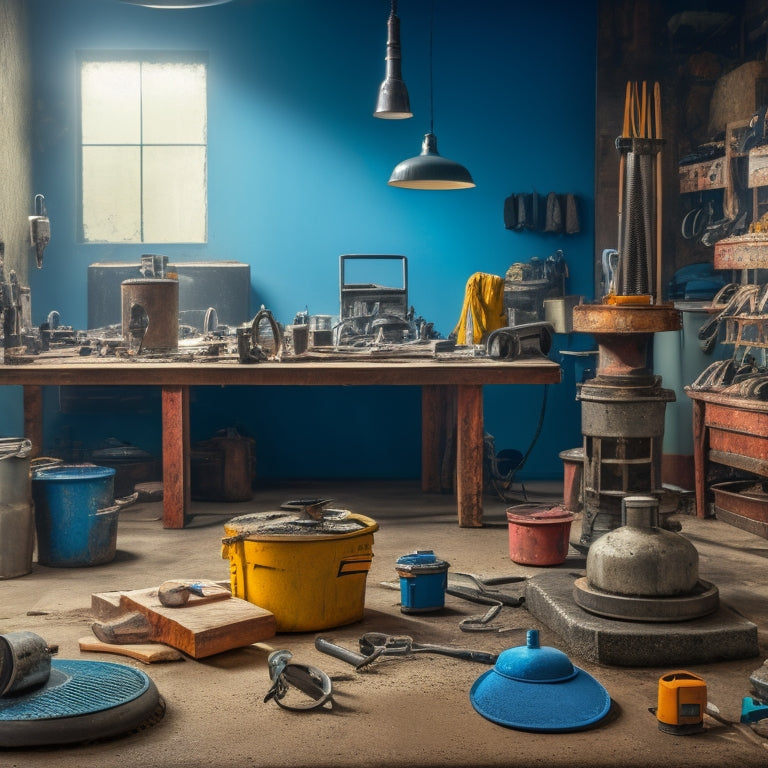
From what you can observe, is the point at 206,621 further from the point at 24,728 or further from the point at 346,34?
the point at 346,34

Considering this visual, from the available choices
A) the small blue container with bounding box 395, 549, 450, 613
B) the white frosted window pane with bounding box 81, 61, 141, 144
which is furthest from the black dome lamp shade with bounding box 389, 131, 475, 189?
the small blue container with bounding box 395, 549, 450, 613

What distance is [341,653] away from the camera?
396cm

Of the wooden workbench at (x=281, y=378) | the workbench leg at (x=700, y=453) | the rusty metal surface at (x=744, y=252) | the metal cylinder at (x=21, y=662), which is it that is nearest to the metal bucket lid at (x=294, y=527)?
the metal cylinder at (x=21, y=662)

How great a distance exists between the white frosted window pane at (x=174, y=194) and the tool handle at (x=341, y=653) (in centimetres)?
559

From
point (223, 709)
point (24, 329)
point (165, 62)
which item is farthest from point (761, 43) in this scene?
point (223, 709)

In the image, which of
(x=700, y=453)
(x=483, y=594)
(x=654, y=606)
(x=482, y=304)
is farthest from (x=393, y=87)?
(x=654, y=606)

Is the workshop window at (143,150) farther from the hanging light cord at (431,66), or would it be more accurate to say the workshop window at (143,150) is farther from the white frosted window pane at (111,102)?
the hanging light cord at (431,66)

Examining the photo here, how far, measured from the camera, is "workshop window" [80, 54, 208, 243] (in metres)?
9.01

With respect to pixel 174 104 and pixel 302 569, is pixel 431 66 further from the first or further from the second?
pixel 302 569

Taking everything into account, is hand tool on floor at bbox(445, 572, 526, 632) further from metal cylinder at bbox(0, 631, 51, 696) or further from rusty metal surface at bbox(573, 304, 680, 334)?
metal cylinder at bbox(0, 631, 51, 696)

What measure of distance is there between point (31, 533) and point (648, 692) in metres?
3.18

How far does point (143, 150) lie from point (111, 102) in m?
0.48

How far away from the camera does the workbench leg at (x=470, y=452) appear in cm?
636

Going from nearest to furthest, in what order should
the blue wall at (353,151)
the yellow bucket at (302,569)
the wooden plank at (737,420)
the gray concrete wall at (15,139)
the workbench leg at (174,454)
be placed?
the yellow bucket at (302,569), the wooden plank at (737,420), the workbench leg at (174,454), the gray concrete wall at (15,139), the blue wall at (353,151)
